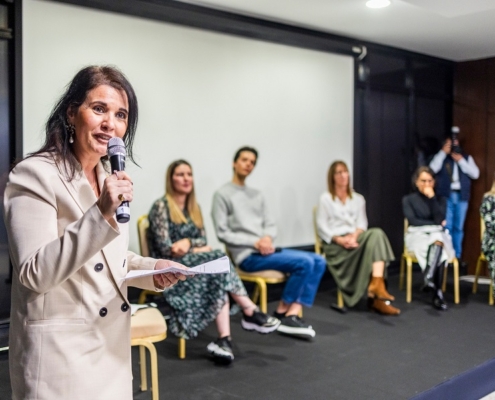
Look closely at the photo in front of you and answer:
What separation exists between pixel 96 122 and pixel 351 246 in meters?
3.43

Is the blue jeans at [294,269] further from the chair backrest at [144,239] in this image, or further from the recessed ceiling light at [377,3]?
the recessed ceiling light at [377,3]

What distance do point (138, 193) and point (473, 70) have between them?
4.07 metres

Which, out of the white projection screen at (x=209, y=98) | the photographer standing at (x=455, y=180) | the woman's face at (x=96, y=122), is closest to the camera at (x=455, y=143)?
the photographer standing at (x=455, y=180)

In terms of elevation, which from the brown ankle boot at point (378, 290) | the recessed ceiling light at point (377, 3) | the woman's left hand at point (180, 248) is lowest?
the brown ankle boot at point (378, 290)

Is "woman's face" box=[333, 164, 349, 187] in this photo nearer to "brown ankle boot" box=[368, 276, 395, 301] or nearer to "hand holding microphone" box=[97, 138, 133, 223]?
"brown ankle boot" box=[368, 276, 395, 301]

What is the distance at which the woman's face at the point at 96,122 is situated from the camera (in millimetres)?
1182

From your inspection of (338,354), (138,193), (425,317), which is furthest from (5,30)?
(425,317)

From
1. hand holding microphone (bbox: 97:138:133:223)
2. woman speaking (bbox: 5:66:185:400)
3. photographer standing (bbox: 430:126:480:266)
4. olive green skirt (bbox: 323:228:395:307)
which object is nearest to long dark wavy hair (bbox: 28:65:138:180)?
woman speaking (bbox: 5:66:185:400)

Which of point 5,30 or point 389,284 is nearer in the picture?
point 5,30

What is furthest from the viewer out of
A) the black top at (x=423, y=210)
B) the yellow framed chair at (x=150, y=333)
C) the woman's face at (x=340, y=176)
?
the black top at (x=423, y=210)

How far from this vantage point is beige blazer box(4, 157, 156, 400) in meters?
1.01

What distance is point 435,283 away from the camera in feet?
14.9

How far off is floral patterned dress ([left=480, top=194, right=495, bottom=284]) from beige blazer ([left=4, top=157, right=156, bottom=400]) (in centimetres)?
401

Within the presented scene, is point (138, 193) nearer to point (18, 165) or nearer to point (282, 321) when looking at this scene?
point (282, 321)
